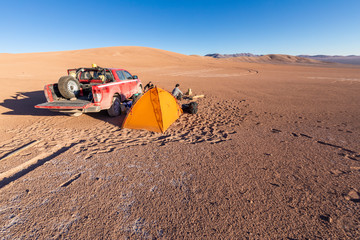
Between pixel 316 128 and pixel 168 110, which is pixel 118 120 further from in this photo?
pixel 316 128

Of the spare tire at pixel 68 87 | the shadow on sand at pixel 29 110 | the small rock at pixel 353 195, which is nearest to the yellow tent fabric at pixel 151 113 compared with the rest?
the shadow on sand at pixel 29 110

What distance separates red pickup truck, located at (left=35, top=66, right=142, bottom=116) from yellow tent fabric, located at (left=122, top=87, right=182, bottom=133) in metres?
1.36

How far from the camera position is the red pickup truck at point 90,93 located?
567 cm

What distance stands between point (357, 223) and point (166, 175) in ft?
9.77

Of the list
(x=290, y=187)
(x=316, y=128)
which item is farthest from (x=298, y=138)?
(x=290, y=187)

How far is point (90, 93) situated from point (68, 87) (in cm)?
78

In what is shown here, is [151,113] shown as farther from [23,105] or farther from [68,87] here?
[23,105]

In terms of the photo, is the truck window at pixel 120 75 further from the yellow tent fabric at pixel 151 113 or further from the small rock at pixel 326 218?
the small rock at pixel 326 218

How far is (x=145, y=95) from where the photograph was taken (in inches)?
208

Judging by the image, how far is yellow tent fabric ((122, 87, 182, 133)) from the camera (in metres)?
5.22

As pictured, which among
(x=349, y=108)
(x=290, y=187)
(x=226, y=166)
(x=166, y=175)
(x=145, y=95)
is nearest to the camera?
(x=290, y=187)

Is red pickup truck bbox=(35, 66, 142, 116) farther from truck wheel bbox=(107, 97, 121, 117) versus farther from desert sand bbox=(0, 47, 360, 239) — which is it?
desert sand bbox=(0, 47, 360, 239)

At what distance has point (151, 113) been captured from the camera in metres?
5.34

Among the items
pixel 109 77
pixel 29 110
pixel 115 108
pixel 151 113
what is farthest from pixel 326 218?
pixel 29 110
